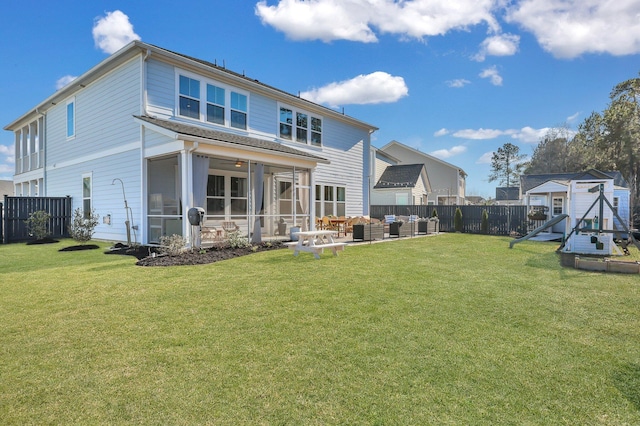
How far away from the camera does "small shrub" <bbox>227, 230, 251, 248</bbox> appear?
32.5 ft

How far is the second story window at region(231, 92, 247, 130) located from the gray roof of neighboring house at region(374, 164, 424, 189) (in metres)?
14.9

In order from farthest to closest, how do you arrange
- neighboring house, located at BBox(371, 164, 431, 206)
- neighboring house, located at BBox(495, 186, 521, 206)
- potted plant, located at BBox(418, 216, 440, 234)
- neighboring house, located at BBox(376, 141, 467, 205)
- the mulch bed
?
Result: 1. neighboring house, located at BBox(495, 186, 521, 206)
2. neighboring house, located at BBox(376, 141, 467, 205)
3. neighboring house, located at BBox(371, 164, 431, 206)
4. potted plant, located at BBox(418, 216, 440, 234)
5. the mulch bed

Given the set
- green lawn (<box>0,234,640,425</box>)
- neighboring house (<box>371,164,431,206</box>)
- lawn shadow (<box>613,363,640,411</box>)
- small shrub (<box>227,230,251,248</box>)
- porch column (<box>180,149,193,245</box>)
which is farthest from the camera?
neighboring house (<box>371,164,431,206</box>)

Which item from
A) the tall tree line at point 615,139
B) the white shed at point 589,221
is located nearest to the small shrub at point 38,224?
the white shed at point 589,221

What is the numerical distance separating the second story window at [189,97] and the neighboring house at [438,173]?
24.3 m

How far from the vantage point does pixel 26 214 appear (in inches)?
552

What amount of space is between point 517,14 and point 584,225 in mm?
8625

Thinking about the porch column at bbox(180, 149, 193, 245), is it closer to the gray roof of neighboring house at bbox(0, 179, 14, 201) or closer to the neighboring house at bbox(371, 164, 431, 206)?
the neighboring house at bbox(371, 164, 431, 206)

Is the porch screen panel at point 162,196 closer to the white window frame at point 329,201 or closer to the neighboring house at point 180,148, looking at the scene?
the neighboring house at point 180,148

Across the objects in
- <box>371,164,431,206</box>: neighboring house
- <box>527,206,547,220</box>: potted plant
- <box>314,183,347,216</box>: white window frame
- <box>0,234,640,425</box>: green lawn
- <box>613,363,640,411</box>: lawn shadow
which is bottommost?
<box>613,363,640,411</box>: lawn shadow

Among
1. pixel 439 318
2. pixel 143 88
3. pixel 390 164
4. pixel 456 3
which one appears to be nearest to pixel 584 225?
pixel 456 3

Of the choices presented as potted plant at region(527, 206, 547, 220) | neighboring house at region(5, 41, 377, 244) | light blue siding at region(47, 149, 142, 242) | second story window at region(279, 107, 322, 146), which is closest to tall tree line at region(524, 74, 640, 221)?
potted plant at region(527, 206, 547, 220)

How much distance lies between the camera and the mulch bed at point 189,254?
8.03 meters

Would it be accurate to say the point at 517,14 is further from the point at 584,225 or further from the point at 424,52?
the point at 584,225
